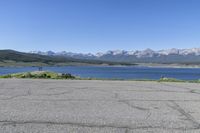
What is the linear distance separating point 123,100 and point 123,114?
229 cm

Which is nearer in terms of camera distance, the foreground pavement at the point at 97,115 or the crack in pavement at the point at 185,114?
the foreground pavement at the point at 97,115

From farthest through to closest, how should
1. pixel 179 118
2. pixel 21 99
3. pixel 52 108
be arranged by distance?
pixel 21 99
pixel 52 108
pixel 179 118

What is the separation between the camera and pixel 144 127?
616 cm

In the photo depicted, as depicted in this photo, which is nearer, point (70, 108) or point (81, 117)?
point (81, 117)

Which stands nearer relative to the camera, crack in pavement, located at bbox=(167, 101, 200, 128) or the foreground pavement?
the foreground pavement

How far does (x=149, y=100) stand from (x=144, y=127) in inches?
148

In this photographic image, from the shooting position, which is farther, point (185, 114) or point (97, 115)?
point (185, 114)

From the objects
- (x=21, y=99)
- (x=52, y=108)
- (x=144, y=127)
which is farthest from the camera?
(x=21, y=99)

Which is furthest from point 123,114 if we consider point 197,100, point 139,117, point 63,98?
point 197,100

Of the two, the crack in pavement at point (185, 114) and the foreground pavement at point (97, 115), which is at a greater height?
the foreground pavement at point (97, 115)

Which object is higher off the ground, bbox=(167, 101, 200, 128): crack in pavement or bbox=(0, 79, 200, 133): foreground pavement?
bbox=(0, 79, 200, 133): foreground pavement

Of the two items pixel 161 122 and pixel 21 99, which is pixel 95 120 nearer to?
pixel 161 122

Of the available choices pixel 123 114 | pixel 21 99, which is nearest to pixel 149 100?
pixel 123 114

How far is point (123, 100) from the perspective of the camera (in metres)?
9.69
